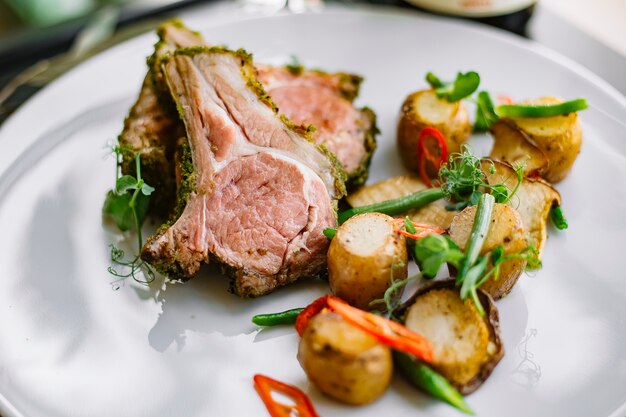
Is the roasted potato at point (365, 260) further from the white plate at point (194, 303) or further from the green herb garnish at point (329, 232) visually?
the white plate at point (194, 303)

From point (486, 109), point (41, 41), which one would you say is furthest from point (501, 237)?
point (41, 41)

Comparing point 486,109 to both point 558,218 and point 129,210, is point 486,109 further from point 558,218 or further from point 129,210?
point 129,210

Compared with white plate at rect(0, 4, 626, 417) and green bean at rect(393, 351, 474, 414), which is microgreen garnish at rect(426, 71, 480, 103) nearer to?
white plate at rect(0, 4, 626, 417)

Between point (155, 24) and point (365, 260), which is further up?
point (365, 260)

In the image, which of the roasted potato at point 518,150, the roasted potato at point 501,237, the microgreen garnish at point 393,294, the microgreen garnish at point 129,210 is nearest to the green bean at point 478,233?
the roasted potato at point 501,237

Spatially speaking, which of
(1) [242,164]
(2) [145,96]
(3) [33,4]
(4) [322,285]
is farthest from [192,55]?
(3) [33,4]

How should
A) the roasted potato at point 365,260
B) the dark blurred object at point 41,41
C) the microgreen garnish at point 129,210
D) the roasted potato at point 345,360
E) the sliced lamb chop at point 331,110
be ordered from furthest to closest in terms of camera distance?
1. the dark blurred object at point 41,41
2. the sliced lamb chop at point 331,110
3. the microgreen garnish at point 129,210
4. the roasted potato at point 365,260
5. the roasted potato at point 345,360

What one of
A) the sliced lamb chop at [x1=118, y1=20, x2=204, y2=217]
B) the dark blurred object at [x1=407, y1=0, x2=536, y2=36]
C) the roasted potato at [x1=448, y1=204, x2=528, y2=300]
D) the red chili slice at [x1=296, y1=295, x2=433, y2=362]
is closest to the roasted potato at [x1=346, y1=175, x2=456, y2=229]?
the roasted potato at [x1=448, y1=204, x2=528, y2=300]
